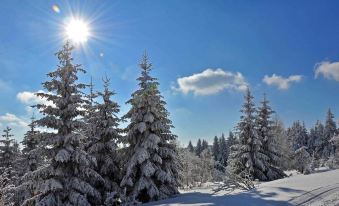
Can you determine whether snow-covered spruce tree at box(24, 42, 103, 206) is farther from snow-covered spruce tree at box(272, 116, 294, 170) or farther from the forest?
snow-covered spruce tree at box(272, 116, 294, 170)

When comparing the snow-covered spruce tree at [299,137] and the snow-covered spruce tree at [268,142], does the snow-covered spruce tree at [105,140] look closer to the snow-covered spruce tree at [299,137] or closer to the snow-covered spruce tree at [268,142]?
the snow-covered spruce tree at [268,142]

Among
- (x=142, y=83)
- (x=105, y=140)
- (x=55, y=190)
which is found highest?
(x=142, y=83)

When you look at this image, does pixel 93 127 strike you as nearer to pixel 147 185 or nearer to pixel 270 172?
pixel 147 185

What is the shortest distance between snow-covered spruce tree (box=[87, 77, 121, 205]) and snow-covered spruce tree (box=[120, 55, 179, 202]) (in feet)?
3.18

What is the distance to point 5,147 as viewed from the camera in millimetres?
36438

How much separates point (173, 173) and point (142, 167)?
3004mm

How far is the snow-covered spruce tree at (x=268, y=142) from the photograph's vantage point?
108ft

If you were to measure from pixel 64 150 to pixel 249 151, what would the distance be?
1985cm

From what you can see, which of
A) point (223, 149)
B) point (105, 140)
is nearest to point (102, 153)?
point (105, 140)

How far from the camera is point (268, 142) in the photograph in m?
34.3

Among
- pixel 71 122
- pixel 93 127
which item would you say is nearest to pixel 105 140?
pixel 93 127

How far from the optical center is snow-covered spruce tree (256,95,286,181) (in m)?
32.8

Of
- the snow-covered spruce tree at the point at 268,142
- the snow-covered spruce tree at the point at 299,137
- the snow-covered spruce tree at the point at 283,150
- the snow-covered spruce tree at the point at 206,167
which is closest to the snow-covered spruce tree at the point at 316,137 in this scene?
the snow-covered spruce tree at the point at 299,137

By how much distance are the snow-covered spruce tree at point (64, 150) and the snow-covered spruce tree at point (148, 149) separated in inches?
105
